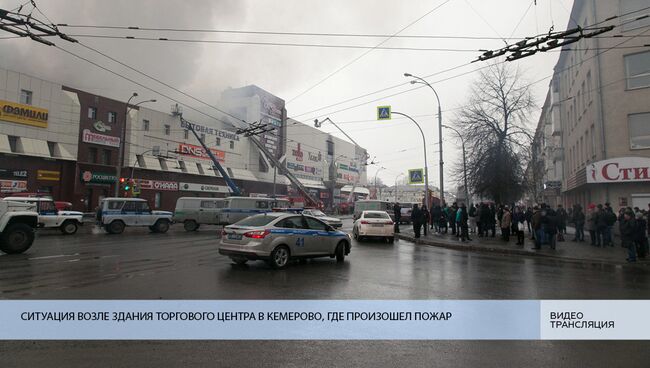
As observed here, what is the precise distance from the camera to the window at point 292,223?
391 inches

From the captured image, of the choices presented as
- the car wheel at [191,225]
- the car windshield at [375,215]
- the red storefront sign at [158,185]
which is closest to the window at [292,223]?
the car windshield at [375,215]

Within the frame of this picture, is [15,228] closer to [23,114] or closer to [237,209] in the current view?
[237,209]

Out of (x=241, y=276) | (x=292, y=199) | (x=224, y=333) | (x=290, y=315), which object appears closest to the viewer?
(x=224, y=333)

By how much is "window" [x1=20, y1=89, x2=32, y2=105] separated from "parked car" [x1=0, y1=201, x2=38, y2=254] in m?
24.7

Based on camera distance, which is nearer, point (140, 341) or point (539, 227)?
point (140, 341)

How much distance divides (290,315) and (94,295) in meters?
3.51

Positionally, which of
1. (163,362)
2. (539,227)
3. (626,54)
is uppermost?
(626,54)

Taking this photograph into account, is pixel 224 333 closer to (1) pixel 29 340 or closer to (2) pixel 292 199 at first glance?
(1) pixel 29 340

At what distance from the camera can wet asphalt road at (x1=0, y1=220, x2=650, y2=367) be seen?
4055 millimetres

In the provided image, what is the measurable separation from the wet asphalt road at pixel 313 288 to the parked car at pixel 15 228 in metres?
0.67

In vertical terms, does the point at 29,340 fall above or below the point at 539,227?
below

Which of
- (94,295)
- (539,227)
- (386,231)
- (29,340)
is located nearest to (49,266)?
(94,295)

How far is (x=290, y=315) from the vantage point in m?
5.62

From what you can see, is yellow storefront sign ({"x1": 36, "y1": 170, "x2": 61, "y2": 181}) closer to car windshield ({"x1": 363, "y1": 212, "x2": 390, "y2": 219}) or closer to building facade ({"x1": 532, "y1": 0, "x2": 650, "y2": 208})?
car windshield ({"x1": 363, "y1": 212, "x2": 390, "y2": 219})
